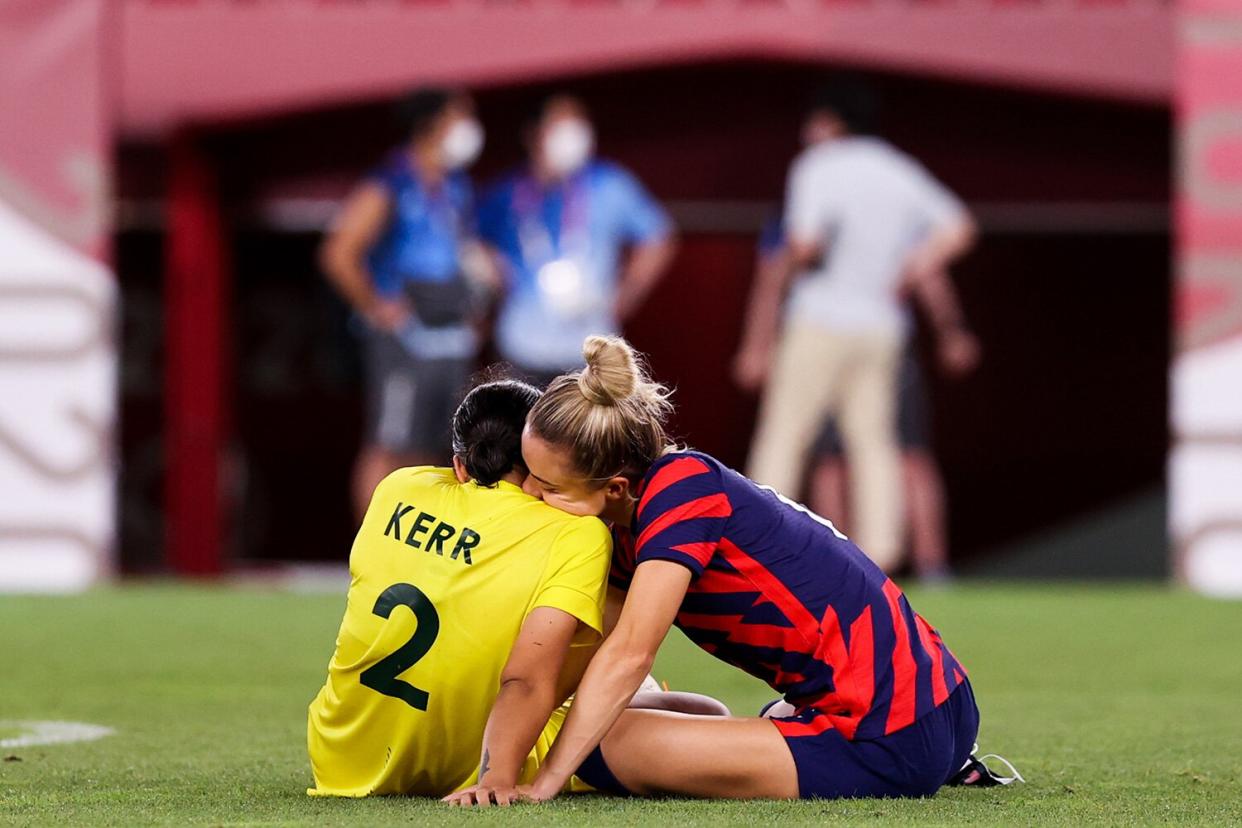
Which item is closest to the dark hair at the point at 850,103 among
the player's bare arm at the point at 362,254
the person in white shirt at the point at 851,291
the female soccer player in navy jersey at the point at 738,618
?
the person in white shirt at the point at 851,291

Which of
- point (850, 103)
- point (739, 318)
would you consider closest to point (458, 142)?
point (850, 103)

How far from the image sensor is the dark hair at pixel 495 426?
14.3 ft

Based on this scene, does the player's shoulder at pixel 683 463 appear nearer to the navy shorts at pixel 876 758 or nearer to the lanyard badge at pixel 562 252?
the navy shorts at pixel 876 758

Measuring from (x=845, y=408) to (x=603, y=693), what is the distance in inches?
263

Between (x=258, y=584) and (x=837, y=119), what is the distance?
4153mm

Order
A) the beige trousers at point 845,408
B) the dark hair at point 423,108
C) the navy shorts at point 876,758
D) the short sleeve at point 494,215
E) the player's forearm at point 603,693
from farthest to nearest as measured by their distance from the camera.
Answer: the short sleeve at point 494,215, the dark hair at point 423,108, the beige trousers at point 845,408, the navy shorts at point 876,758, the player's forearm at point 603,693

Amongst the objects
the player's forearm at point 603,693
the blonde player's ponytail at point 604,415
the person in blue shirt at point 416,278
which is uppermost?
the person in blue shirt at point 416,278

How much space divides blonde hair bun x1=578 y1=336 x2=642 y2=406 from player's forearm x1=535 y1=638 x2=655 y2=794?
1.52 feet

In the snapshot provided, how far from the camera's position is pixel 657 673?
7379mm

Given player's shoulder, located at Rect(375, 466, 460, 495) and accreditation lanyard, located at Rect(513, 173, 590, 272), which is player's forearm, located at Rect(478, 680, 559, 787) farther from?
accreditation lanyard, located at Rect(513, 173, 590, 272)

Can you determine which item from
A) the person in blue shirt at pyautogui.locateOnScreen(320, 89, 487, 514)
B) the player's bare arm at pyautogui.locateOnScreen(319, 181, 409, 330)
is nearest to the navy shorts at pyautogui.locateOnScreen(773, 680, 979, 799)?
the person in blue shirt at pyautogui.locateOnScreen(320, 89, 487, 514)

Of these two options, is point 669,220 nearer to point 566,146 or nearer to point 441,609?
point 566,146

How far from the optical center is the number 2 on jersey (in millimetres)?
4234

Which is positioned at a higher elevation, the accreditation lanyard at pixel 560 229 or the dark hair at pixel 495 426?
the accreditation lanyard at pixel 560 229
